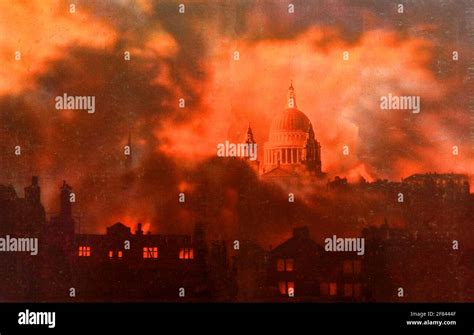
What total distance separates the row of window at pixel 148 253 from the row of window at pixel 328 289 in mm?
1261

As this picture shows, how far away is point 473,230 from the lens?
715 cm

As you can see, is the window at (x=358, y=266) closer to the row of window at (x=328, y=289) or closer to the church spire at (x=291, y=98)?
the row of window at (x=328, y=289)

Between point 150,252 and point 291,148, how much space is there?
7.50 feet

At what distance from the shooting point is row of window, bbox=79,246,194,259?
7.23m

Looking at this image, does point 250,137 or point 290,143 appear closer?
A: point 290,143

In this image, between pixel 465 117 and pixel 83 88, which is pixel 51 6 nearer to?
pixel 83 88

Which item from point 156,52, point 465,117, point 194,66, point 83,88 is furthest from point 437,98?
point 83,88

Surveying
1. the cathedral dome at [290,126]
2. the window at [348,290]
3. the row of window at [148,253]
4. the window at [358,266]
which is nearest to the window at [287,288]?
the window at [348,290]

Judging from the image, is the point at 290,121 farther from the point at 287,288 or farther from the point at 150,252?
the point at 150,252

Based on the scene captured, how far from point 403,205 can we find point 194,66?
3269 mm

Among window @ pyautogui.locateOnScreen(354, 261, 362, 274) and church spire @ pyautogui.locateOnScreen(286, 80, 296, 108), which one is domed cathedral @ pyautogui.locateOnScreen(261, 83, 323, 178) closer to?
church spire @ pyautogui.locateOnScreen(286, 80, 296, 108)

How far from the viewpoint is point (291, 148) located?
7078mm

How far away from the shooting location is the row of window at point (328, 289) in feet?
23.7

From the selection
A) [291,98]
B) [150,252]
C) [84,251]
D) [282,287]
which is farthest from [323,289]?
[84,251]
